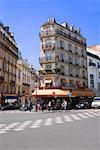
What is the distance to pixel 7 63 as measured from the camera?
5400 cm

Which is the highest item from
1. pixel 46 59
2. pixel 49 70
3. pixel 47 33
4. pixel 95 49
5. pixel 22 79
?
pixel 95 49

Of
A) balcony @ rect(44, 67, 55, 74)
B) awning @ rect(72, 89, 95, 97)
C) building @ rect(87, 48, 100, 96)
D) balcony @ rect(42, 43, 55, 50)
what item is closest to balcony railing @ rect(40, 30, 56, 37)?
balcony @ rect(42, 43, 55, 50)

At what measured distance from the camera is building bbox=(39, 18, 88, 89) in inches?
1769

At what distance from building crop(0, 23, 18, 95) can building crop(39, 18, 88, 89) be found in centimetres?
829

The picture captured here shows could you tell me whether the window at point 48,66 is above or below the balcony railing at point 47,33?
below

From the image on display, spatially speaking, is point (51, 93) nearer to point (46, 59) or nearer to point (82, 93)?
point (46, 59)

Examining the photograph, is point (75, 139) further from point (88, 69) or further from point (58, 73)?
point (88, 69)

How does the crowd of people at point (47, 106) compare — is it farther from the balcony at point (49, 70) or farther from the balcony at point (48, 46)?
the balcony at point (48, 46)

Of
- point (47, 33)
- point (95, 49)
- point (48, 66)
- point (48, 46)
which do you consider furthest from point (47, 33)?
point (95, 49)

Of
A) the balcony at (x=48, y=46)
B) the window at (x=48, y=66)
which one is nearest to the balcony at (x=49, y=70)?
the window at (x=48, y=66)

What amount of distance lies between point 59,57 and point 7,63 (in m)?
12.3

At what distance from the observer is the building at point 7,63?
50750 millimetres

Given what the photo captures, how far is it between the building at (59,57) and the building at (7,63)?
8.29m

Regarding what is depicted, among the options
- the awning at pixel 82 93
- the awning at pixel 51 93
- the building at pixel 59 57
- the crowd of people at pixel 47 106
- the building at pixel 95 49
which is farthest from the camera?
the building at pixel 95 49
